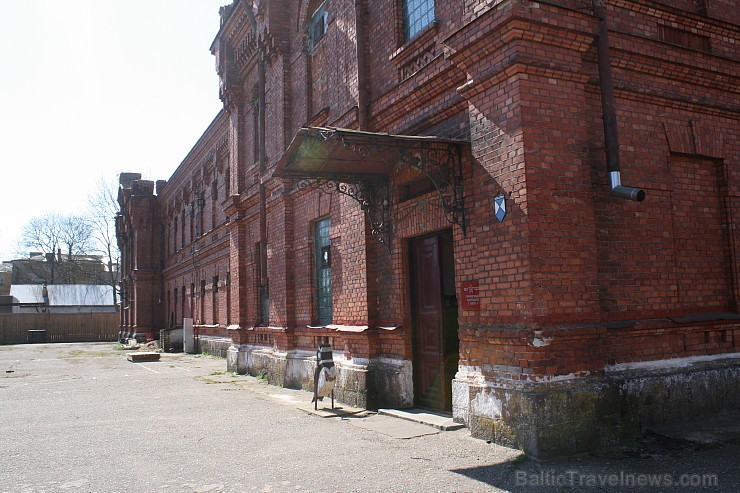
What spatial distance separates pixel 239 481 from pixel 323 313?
629 cm

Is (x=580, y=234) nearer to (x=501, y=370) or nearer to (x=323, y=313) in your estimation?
(x=501, y=370)

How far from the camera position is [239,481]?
18.5ft

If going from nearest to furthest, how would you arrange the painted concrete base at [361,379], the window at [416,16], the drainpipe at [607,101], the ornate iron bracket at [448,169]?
the drainpipe at [607,101], the ornate iron bracket at [448,169], the window at [416,16], the painted concrete base at [361,379]

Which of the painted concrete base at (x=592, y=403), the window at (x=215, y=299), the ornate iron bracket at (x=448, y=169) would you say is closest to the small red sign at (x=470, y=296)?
the ornate iron bracket at (x=448, y=169)

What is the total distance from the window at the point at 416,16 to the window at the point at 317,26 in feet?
10.1

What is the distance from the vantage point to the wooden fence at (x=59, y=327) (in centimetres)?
4475

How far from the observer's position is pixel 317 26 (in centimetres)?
1230

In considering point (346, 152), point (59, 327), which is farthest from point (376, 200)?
point (59, 327)

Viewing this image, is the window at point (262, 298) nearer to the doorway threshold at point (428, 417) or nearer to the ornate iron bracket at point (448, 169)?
the doorway threshold at point (428, 417)

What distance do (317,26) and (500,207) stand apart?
7.50 metres

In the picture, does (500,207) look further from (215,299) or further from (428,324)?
(215,299)

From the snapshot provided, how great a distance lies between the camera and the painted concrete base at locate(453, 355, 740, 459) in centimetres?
598

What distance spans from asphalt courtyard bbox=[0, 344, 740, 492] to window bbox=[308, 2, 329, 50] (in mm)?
7128

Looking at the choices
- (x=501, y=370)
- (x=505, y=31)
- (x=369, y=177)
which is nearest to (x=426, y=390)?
(x=501, y=370)
